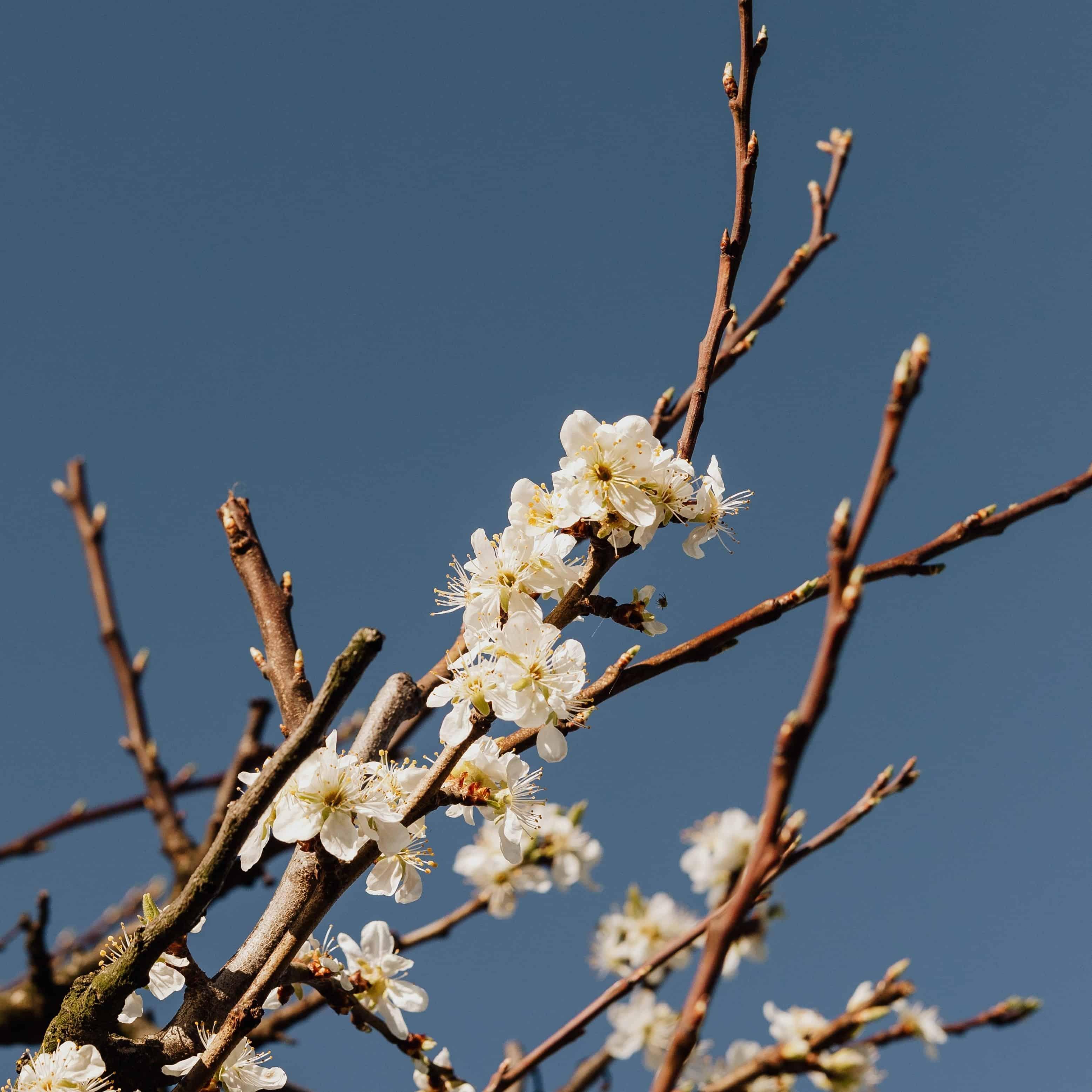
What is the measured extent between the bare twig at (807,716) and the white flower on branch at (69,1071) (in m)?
1.14

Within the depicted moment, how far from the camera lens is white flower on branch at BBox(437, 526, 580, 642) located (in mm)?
1976

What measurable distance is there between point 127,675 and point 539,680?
9.23ft

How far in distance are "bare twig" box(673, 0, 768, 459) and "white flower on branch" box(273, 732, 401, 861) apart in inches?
36.9

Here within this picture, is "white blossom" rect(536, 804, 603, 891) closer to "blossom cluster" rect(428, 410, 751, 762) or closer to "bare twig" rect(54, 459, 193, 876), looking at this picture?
"bare twig" rect(54, 459, 193, 876)

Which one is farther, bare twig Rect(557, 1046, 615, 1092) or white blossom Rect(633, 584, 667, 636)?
bare twig Rect(557, 1046, 615, 1092)

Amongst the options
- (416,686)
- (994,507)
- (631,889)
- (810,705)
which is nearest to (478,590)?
(416,686)

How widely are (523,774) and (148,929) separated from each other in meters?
0.75

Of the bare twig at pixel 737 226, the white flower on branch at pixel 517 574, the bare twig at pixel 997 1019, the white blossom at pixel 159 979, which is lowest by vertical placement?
the bare twig at pixel 997 1019

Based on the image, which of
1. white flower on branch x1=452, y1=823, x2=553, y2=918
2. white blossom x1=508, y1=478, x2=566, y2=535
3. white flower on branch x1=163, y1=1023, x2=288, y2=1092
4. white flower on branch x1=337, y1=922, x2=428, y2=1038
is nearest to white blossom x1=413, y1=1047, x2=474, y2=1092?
white flower on branch x1=337, y1=922, x2=428, y2=1038

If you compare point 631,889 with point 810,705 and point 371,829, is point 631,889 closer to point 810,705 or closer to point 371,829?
point 371,829

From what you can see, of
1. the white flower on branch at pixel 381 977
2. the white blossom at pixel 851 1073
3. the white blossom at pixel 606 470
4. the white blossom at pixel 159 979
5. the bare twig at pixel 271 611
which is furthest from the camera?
the white blossom at pixel 851 1073

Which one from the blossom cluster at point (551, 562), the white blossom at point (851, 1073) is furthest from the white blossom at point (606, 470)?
the white blossom at point (851, 1073)

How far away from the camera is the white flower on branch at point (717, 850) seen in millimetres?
5449

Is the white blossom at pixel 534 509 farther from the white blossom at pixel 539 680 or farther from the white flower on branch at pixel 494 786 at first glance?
the white flower on branch at pixel 494 786
